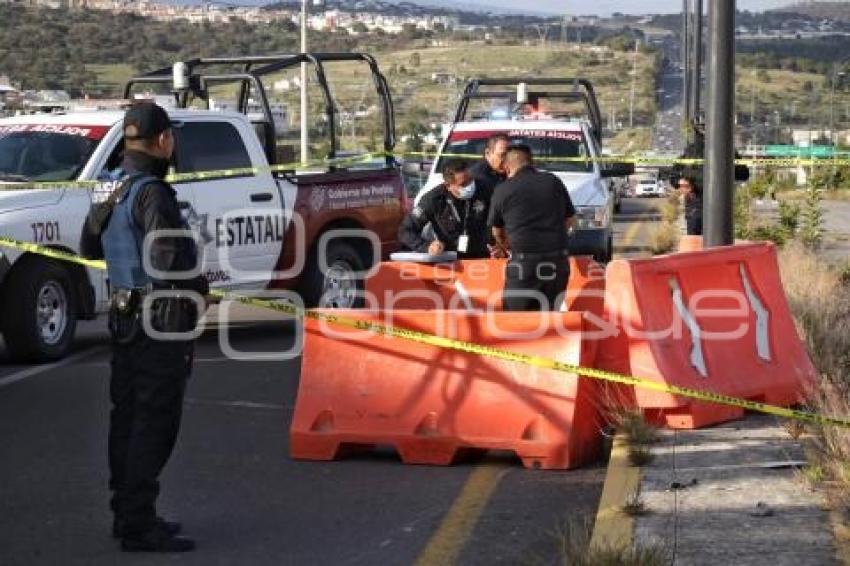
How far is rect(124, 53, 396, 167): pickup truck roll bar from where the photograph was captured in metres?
15.3

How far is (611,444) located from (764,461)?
1041 millimetres

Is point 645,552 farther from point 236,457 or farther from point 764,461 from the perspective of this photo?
point 236,457

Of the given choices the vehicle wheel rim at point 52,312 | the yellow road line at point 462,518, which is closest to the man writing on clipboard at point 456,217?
the vehicle wheel rim at point 52,312

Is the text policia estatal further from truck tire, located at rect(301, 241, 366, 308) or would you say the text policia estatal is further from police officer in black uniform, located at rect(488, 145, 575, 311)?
police officer in black uniform, located at rect(488, 145, 575, 311)

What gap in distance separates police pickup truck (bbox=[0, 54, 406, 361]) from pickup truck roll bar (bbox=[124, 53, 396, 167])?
0.09ft

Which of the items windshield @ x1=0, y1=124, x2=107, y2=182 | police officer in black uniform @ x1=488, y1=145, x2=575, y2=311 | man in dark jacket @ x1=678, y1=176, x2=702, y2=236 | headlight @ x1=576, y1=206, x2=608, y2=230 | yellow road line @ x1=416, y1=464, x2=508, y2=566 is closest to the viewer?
yellow road line @ x1=416, y1=464, x2=508, y2=566

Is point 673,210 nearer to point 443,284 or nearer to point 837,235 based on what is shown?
point 837,235

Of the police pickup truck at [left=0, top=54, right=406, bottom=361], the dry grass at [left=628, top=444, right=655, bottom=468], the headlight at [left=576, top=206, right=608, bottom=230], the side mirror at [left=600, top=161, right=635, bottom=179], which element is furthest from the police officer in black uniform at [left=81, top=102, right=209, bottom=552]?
the side mirror at [left=600, top=161, right=635, bottom=179]

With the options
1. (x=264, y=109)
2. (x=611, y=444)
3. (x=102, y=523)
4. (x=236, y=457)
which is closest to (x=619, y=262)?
(x=611, y=444)

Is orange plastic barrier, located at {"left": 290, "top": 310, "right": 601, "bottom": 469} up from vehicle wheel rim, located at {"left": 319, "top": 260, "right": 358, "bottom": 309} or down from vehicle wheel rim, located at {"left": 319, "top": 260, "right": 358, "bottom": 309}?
up

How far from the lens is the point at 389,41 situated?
339 feet

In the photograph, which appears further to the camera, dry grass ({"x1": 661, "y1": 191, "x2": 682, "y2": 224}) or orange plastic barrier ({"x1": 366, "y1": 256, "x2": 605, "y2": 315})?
dry grass ({"x1": 661, "y1": 191, "x2": 682, "y2": 224})

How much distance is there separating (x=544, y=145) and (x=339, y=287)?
4.67m

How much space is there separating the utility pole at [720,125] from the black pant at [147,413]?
20.0ft
